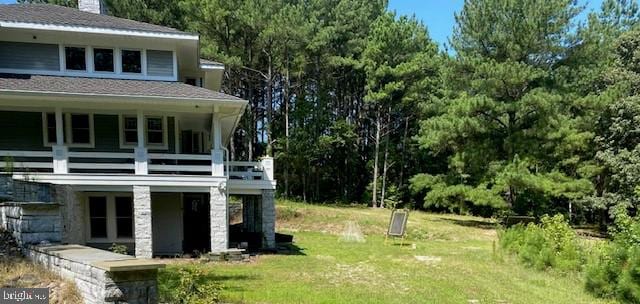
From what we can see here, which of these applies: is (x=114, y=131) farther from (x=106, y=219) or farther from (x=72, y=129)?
(x=106, y=219)

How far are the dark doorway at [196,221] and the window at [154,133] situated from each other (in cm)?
214

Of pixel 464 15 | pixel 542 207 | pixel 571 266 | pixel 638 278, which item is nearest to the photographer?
pixel 638 278

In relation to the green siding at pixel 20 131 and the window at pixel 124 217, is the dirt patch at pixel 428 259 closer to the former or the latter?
the window at pixel 124 217

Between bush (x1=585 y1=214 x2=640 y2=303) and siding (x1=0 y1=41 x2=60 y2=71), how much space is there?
14.4 metres

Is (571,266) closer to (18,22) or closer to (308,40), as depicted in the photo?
(18,22)

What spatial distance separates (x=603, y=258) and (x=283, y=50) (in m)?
23.8

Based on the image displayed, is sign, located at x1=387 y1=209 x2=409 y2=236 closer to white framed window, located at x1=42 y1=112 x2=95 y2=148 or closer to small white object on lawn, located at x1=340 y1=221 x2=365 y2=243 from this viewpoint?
small white object on lawn, located at x1=340 y1=221 x2=365 y2=243

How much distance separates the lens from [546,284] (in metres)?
9.15

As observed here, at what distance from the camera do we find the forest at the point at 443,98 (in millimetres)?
20297

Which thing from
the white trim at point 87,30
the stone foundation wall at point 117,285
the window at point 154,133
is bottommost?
the stone foundation wall at point 117,285

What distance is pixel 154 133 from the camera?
13031 millimetres

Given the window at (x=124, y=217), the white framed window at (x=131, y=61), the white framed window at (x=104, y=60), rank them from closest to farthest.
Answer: the window at (x=124, y=217), the white framed window at (x=104, y=60), the white framed window at (x=131, y=61)

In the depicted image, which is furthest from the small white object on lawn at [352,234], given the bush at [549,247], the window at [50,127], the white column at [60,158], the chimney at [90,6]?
the chimney at [90,6]

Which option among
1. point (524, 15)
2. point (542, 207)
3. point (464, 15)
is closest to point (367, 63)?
point (464, 15)
